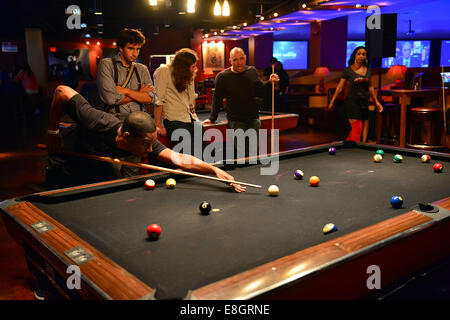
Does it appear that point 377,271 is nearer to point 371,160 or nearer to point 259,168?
point 259,168

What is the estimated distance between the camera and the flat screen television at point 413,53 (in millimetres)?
15156

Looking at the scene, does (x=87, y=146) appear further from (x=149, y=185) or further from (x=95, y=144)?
(x=149, y=185)

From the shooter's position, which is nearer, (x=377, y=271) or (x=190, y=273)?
(x=190, y=273)

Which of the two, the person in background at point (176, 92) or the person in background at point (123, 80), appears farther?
the person in background at point (176, 92)

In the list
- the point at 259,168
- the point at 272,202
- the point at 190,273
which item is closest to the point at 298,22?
the point at 259,168

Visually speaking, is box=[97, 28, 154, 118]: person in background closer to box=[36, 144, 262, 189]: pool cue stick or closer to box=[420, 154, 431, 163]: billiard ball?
box=[36, 144, 262, 189]: pool cue stick

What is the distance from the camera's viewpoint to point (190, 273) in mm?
1263

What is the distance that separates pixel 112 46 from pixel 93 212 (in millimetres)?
20167

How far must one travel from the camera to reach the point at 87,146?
2.61 metres

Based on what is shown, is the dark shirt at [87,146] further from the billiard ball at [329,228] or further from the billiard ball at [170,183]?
the billiard ball at [329,228]

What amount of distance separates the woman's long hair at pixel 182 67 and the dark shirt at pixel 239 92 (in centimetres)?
72
